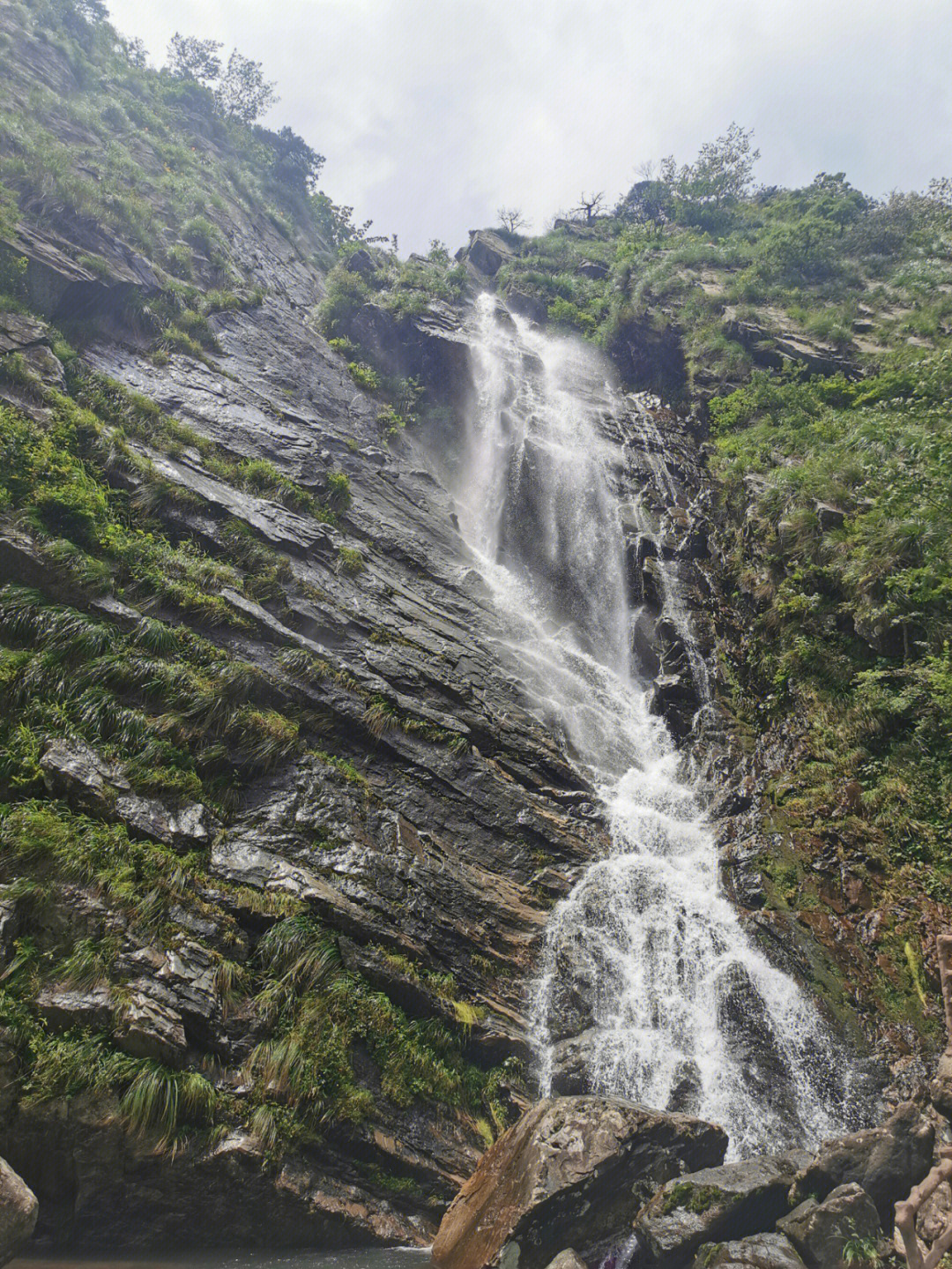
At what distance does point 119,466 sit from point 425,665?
294 inches

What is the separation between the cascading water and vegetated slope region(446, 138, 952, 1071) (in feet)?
3.07

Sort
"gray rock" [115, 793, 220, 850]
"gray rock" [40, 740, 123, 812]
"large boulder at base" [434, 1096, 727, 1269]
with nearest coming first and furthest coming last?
"large boulder at base" [434, 1096, 727, 1269], "gray rock" [40, 740, 123, 812], "gray rock" [115, 793, 220, 850]

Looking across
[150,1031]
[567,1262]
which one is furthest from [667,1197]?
→ [150,1031]

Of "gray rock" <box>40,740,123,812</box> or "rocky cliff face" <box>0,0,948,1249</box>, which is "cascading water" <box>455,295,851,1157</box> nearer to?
"rocky cliff face" <box>0,0,948,1249</box>

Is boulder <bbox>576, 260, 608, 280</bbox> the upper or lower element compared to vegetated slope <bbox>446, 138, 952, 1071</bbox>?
upper

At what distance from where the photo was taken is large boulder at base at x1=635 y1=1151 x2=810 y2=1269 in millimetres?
5938

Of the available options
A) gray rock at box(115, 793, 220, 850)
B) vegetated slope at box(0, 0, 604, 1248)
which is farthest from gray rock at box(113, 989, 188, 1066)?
gray rock at box(115, 793, 220, 850)

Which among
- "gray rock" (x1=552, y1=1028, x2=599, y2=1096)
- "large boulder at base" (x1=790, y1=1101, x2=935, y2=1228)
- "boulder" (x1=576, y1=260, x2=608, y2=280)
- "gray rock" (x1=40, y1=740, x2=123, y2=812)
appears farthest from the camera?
"boulder" (x1=576, y1=260, x2=608, y2=280)

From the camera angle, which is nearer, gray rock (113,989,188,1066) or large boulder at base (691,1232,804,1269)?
large boulder at base (691,1232,804,1269)

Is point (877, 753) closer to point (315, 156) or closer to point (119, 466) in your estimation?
point (119, 466)

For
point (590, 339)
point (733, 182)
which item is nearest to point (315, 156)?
point (590, 339)

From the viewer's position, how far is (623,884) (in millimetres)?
11047

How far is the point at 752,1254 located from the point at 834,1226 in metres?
0.76

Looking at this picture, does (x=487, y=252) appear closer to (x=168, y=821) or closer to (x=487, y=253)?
(x=487, y=253)
